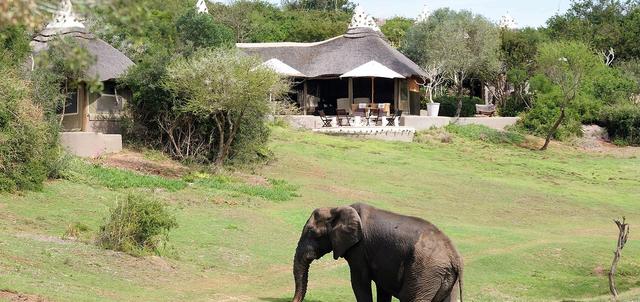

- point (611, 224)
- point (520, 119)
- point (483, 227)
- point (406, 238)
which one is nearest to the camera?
point (406, 238)

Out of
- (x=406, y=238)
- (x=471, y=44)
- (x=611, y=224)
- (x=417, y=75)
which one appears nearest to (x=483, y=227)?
(x=611, y=224)

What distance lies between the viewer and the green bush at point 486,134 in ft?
165

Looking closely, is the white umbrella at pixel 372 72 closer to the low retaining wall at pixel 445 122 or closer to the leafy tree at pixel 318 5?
the low retaining wall at pixel 445 122

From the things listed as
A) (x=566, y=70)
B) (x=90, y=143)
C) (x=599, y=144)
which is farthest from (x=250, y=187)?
(x=599, y=144)

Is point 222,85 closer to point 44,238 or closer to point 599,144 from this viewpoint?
point 44,238

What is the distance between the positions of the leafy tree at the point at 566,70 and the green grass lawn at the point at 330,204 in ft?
11.9

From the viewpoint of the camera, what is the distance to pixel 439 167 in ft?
134

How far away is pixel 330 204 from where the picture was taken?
32.1 m

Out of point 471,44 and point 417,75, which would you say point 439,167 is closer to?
point 417,75

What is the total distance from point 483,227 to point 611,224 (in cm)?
489

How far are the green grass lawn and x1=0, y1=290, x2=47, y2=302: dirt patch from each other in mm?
270

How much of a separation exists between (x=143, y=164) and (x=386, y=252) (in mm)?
21282

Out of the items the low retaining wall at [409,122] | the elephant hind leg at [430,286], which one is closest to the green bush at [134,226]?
the elephant hind leg at [430,286]

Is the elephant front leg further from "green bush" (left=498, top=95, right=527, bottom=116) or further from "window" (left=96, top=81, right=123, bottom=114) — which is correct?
"green bush" (left=498, top=95, right=527, bottom=116)
